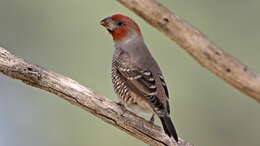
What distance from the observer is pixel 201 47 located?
539 centimetres

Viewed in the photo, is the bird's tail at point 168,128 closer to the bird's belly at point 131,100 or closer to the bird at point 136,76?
the bird at point 136,76

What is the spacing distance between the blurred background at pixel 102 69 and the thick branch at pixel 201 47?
3698 millimetres

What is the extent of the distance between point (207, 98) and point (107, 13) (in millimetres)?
2009

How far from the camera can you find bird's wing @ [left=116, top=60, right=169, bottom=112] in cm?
682

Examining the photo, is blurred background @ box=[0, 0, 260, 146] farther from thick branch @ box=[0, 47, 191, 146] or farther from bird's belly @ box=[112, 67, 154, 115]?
thick branch @ box=[0, 47, 191, 146]

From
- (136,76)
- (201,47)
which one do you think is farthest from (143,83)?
(201,47)

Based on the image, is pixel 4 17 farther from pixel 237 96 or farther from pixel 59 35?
pixel 237 96

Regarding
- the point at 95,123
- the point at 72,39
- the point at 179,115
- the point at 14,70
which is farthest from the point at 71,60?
the point at 14,70

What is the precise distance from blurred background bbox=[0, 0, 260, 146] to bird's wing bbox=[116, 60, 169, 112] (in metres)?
1.86

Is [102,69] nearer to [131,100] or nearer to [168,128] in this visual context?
[131,100]

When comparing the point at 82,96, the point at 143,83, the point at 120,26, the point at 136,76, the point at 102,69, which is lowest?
the point at 82,96

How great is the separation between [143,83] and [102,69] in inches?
106

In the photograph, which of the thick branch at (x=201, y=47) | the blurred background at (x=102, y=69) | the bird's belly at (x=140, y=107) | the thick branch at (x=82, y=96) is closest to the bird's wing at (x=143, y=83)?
the bird's belly at (x=140, y=107)

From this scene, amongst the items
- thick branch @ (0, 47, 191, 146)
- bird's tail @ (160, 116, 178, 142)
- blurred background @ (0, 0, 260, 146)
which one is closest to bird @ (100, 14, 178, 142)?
bird's tail @ (160, 116, 178, 142)
